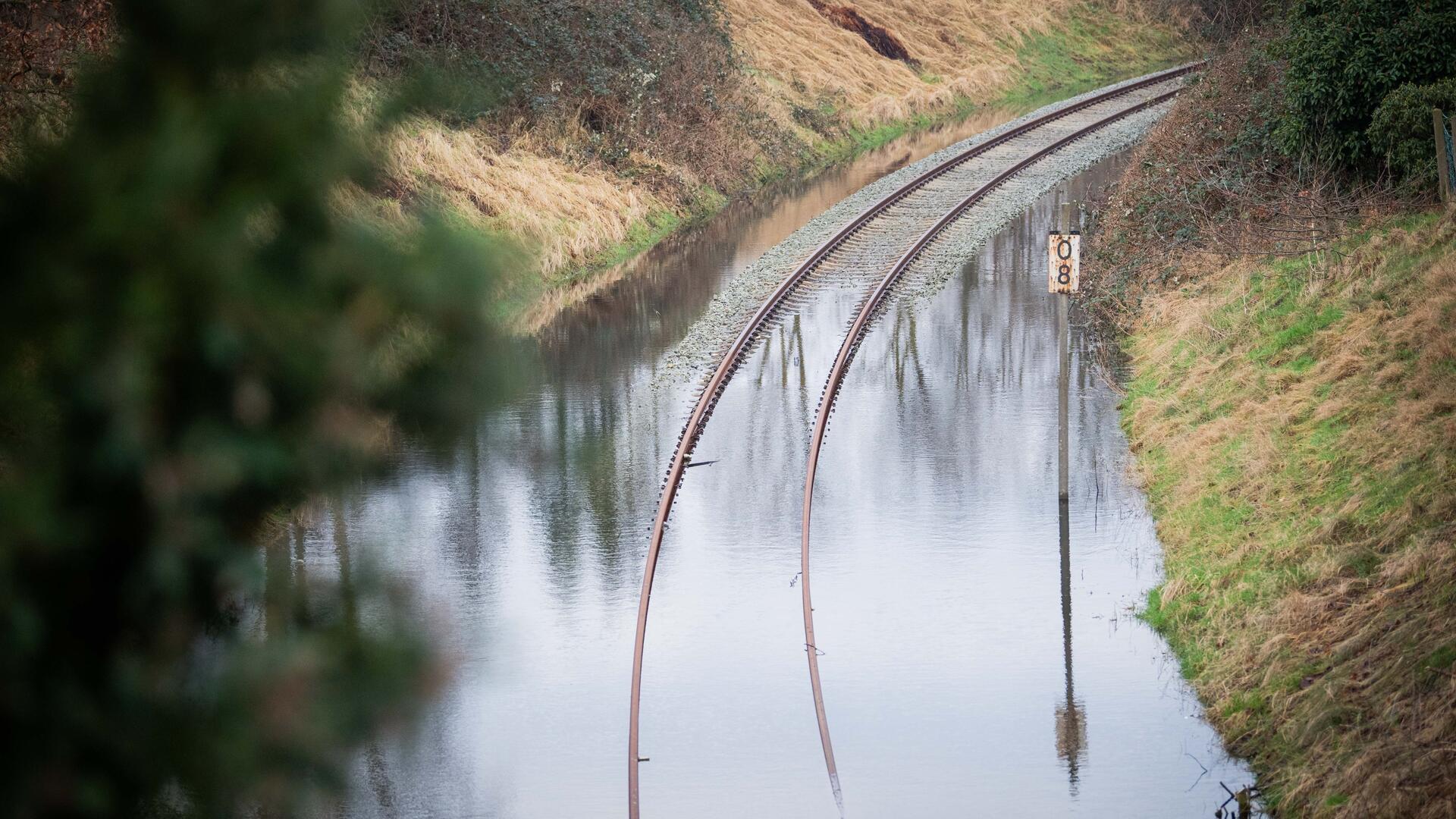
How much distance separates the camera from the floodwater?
8609 millimetres

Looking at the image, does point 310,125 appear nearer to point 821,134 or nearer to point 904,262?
point 904,262

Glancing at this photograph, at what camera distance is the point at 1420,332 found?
12.7m

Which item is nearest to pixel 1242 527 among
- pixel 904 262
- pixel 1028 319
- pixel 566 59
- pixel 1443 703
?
pixel 1443 703

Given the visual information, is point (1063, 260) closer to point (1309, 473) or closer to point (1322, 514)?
point (1309, 473)

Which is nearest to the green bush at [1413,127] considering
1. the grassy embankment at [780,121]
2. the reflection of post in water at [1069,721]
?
the reflection of post in water at [1069,721]

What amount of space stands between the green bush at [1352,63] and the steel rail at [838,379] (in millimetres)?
6619

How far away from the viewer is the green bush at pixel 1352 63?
18484 mm

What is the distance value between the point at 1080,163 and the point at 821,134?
8.83 meters

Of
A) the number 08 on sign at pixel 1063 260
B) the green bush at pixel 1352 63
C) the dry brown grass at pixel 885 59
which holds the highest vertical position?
the dry brown grass at pixel 885 59

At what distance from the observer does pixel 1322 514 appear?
10.9m

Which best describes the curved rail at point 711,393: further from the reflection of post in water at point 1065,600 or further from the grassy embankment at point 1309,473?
the grassy embankment at point 1309,473

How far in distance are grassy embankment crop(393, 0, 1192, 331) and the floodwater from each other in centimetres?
274

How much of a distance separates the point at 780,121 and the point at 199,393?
3654cm

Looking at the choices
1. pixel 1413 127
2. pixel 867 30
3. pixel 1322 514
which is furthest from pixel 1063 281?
pixel 867 30
